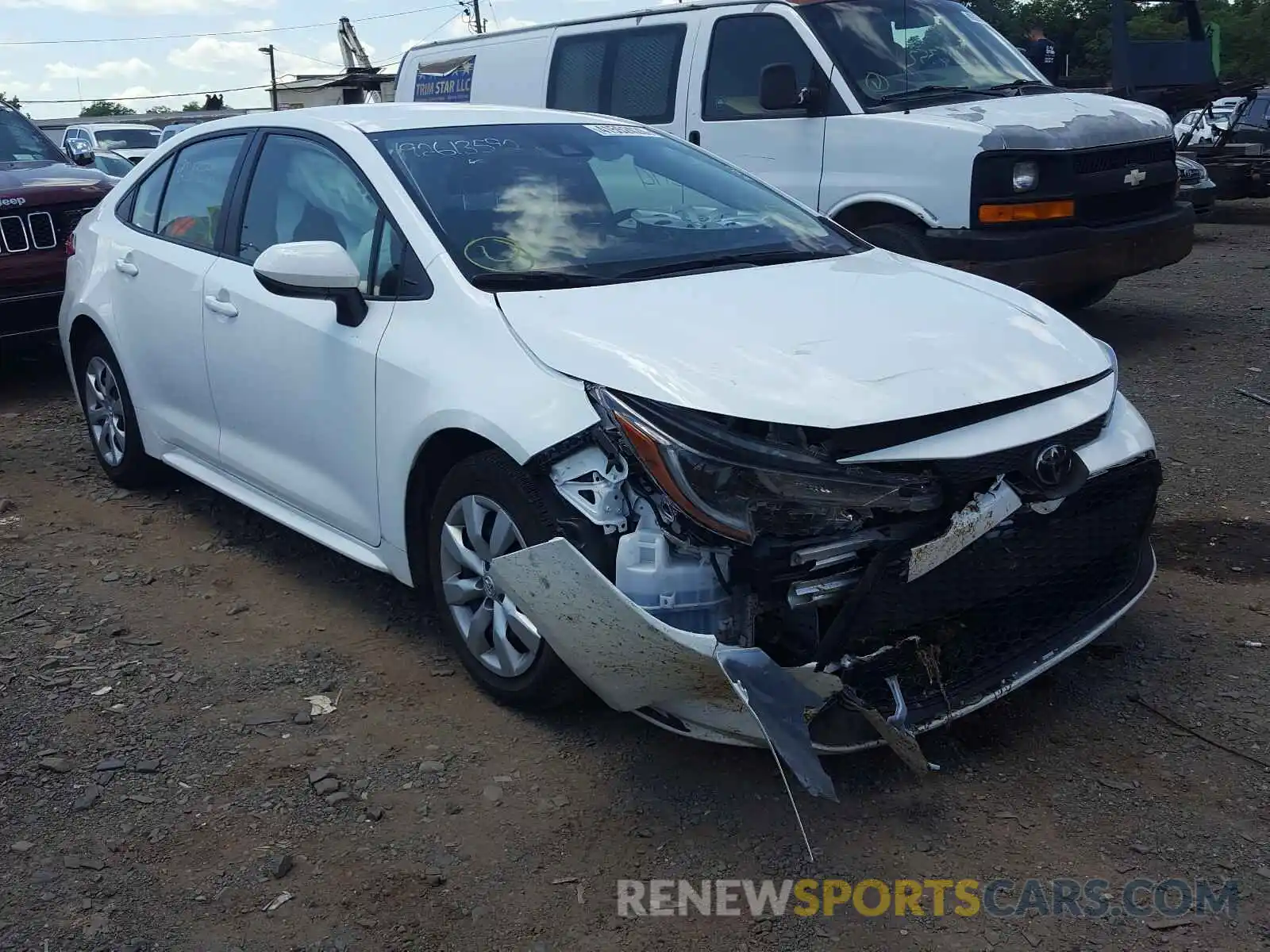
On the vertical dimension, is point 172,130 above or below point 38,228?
below

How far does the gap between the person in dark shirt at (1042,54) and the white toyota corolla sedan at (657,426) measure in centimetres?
572

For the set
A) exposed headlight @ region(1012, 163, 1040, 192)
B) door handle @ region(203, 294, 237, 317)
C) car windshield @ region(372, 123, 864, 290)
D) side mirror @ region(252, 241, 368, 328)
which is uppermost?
car windshield @ region(372, 123, 864, 290)

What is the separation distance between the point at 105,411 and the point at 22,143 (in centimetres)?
400

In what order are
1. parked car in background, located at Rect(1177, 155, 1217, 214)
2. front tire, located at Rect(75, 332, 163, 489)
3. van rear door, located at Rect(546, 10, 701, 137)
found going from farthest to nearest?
parked car in background, located at Rect(1177, 155, 1217, 214), van rear door, located at Rect(546, 10, 701, 137), front tire, located at Rect(75, 332, 163, 489)

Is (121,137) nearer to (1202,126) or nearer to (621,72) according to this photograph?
(621,72)

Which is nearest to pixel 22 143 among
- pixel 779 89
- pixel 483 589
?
pixel 779 89


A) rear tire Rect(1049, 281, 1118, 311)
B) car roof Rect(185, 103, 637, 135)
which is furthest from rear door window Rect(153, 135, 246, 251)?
rear tire Rect(1049, 281, 1118, 311)

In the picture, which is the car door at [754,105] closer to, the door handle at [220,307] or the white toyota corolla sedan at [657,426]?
the white toyota corolla sedan at [657,426]

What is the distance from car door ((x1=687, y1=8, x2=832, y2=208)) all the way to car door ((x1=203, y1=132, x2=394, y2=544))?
3546 mm

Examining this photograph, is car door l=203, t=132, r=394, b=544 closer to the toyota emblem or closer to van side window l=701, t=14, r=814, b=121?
the toyota emblem

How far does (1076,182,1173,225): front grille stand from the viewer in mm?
6977

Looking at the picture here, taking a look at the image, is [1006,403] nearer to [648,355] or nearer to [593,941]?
[648,355]

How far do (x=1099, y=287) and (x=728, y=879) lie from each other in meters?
6.34

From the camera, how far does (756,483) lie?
294cm
